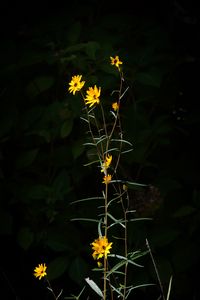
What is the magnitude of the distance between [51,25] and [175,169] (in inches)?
32.6

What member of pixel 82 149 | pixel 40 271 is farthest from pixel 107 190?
pixel 40 271

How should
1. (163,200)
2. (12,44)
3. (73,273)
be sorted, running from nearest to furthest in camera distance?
(73,273) < (163,200) < (12,44)

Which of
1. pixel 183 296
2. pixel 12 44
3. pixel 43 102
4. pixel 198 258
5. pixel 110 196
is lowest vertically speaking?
pixel 183 296

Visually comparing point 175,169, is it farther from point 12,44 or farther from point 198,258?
point 12,44

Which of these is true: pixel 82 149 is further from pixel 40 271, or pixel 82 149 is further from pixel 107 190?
pixel 40 271

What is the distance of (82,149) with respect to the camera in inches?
74.9

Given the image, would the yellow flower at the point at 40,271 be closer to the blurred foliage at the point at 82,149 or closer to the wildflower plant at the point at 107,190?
the wildflower plant at the point at 107,190

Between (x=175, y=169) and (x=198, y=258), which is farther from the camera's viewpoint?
(x=175, y=169)

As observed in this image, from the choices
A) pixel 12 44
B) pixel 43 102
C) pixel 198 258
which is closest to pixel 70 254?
pixel 198 258

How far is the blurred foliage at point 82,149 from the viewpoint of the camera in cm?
193

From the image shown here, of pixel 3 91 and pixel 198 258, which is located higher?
pixel 3 91

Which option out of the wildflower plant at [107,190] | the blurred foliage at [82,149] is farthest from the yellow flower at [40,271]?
the blurred foliage at [82,149]

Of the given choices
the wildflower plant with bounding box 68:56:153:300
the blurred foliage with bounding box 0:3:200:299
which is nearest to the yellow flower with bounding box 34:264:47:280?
the wildflower plant with bounding box 68:56:153:300

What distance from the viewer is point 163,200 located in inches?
79.0
